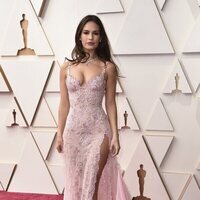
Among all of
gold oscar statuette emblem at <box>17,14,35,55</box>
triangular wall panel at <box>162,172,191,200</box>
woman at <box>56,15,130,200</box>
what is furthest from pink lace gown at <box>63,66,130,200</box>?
gold oscar statuette emblem at <box>17,14,35,55</box>

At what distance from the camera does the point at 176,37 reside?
9.17 ft

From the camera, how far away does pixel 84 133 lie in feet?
7.22

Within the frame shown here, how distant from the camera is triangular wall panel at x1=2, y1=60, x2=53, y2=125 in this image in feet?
9.93

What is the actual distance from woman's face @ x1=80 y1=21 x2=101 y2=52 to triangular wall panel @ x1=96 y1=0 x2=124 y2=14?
2.22ft

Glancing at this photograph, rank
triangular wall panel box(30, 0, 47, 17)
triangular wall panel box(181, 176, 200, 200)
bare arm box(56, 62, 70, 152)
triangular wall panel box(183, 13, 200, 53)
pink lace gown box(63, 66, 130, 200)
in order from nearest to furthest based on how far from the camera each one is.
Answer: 1. pink lace gown box(63, 66, 130, 200)
2. bare arm box(56, 62, 70, 152)
3. triangular wall panel box(183, 13, 200, 53)
4. triangular wall panel box(181, 176, 200, 200)
5. triangular wall panel box(30, 0, 47, 17)

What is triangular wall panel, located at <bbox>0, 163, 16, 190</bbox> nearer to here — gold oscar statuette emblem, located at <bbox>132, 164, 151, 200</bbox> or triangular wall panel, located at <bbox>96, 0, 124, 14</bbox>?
gold oscar statuette emblem, located at <bbox>132, 164, 151, 200</bbox>

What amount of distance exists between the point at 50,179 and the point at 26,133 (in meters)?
0.39

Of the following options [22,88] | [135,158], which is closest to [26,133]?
[22,88]

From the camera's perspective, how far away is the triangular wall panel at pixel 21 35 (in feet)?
9.80

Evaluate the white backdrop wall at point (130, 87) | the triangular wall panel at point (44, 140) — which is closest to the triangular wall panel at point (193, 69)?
the white backdrop wall at point (130, 87)

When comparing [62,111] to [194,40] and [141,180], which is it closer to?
[141,180]

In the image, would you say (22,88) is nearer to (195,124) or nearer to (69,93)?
(69,93)

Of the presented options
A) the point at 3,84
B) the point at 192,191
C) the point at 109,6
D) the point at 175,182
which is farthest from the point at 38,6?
the point at 192,191

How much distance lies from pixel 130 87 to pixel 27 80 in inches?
30.1
